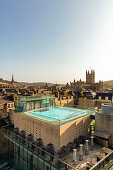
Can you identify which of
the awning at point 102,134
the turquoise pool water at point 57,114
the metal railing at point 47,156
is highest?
the turquoise pool water at point 57,114

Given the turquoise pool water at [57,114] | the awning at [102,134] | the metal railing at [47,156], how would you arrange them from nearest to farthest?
the metal railing at [47,156], the awning at [102,134], the turquoise pool water at [57,114]

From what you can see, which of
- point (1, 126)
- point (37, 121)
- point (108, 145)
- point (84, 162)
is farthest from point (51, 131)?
point (1, 126)

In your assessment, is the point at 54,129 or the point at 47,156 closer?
the point at 47,156

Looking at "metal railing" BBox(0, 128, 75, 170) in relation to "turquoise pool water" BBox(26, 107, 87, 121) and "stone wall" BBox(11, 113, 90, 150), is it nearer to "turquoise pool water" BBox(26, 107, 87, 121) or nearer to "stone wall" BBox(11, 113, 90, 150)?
"stone wall" BBox(11, 113, 90, 150)

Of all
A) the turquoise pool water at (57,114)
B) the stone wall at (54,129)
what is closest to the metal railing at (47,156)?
the stone wall at (54,129)

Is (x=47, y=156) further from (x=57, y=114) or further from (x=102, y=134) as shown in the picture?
(x=102, y=134)

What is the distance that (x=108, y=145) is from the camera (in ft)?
51.7

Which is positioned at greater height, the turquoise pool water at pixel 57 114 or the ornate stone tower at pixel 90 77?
the ornate stone tower at pixel 90 77

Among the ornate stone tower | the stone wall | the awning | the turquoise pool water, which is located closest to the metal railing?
the stone wall

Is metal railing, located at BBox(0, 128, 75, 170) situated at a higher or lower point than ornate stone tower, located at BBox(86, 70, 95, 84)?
lower

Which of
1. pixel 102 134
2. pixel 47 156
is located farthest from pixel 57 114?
pixel 102 134

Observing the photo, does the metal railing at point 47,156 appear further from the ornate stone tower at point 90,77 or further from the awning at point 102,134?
the ornate stone tower at point 90,77

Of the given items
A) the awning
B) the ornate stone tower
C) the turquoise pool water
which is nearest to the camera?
the awning

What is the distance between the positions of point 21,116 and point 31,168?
25.3 ft
